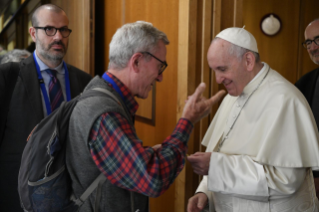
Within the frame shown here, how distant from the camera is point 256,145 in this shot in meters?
1.88

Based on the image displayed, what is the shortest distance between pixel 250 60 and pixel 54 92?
153 centimetres

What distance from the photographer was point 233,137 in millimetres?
2045

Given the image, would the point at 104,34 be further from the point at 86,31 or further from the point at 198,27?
the point at 198,27

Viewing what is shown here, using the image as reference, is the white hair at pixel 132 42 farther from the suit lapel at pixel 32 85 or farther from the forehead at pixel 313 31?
the forehead at pixel 313 31

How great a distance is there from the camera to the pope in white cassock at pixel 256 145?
1.74 metres

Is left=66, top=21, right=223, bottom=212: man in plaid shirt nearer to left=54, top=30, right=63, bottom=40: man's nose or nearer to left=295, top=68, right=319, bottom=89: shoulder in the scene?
left=54, top=30, right=63, bottom=40: man's nose

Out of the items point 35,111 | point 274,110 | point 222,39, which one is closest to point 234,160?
point 274,110

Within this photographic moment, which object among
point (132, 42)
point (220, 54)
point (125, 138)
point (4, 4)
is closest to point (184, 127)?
point (125, 138)

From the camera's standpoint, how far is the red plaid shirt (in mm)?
1290

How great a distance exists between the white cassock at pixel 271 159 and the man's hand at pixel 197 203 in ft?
0.34

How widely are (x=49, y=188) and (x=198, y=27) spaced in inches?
63.7

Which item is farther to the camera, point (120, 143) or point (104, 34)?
point (104, 34)

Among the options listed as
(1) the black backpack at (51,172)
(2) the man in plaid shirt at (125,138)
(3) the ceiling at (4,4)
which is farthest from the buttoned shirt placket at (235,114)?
(3) the ceiling at (4,4)

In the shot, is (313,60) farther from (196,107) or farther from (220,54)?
(196,107)
